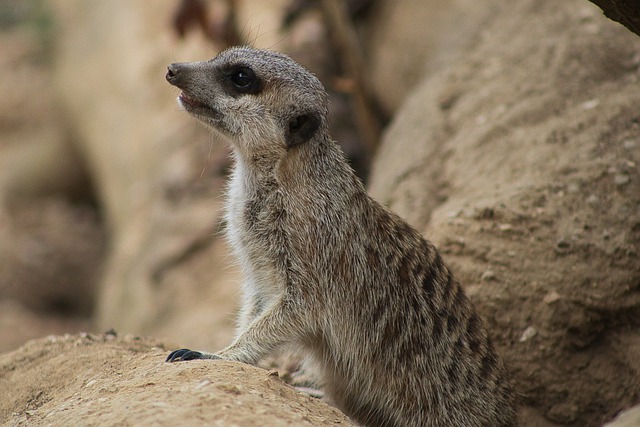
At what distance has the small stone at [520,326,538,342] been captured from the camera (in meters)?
3.92

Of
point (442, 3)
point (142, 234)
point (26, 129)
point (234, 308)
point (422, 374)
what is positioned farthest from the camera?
point (26, 129)

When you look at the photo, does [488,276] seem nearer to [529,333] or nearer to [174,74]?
[529,333]

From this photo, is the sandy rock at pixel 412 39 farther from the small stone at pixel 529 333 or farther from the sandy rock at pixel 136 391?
the sandy rock at pixel 136 391

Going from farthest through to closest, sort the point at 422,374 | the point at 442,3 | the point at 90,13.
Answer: the point at 90,13, the point at 442,3, the point at 422,374

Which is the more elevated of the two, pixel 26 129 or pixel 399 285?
pixel 26 129

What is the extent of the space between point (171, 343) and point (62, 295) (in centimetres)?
584

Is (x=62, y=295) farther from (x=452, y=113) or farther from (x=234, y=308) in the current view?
(x=452, y=113)

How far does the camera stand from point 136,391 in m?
2.81

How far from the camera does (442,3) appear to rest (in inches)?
268

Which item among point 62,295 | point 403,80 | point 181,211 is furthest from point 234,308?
point 62,295

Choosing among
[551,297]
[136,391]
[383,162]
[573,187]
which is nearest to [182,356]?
[136,391]

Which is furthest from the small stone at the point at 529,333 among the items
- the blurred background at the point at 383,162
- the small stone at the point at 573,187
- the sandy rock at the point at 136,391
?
the sandy rock at the point at 136,391

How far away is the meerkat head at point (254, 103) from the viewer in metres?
3.51

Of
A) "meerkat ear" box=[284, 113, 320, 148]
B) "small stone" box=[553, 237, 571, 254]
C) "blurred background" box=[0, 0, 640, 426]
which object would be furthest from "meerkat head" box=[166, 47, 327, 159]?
"small stone" box=[553, 237, 571, 254]
